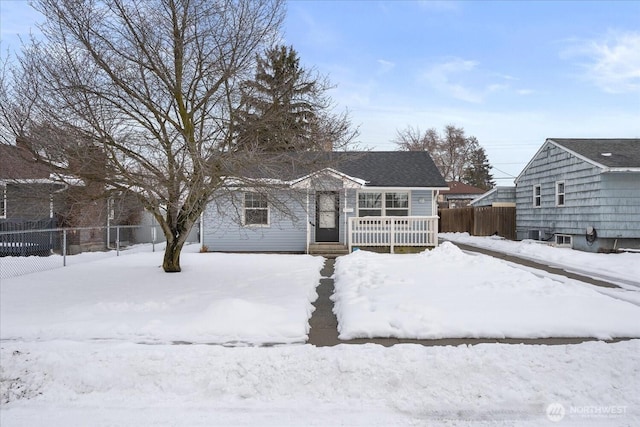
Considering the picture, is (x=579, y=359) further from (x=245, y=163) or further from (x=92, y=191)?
(x=92, y=191)

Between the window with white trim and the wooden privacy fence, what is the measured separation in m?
8.22

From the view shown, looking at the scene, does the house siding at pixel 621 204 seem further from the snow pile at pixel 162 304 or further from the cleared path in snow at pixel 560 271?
the snow pile at pixel 162 304

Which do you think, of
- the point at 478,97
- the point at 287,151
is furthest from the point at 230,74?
the point at 478,97

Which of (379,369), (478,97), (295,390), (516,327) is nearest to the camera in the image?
(295,390)

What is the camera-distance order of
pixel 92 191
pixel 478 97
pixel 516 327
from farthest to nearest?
pixel 478 97 < pixel 92 191 < pixel 516 327

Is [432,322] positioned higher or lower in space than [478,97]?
lower

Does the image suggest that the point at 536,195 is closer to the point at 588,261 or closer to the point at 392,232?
the point at 588,261

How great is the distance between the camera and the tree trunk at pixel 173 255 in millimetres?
9320

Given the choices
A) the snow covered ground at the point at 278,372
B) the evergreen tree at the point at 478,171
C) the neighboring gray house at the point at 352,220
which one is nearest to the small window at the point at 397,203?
the neighboring gray house at the point at 352,220

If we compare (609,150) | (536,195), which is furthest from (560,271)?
(536,195)

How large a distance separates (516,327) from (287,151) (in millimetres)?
4855

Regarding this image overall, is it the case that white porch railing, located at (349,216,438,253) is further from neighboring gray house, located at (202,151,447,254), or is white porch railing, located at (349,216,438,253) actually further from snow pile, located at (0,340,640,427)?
snow pile, located at (0,340,640,427)

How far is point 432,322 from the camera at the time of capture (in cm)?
537

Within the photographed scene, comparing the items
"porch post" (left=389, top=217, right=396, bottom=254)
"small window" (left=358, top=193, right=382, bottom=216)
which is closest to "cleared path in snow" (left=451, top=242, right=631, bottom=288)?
"porch post" (left=389, top=217, right=396, bottom=254)
